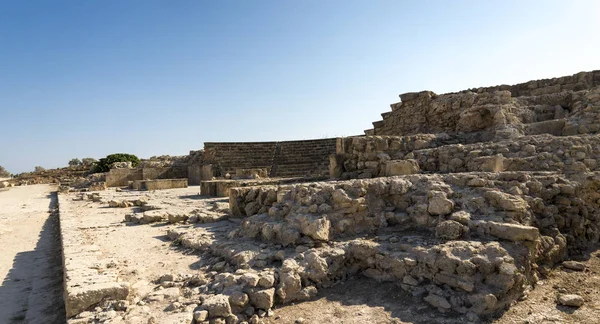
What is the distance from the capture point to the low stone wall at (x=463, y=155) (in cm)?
554

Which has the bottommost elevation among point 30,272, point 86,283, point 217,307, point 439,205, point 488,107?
point 30,272

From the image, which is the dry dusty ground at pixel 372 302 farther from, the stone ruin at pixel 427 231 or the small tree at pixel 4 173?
the small tree at pixel 4 173

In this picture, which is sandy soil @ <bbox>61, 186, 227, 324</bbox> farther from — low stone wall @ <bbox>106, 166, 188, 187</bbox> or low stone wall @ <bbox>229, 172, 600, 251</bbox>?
low stone wall @ <bbox>106, 166, 188, 187</bbox>

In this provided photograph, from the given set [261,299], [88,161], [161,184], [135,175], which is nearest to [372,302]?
[261,299]

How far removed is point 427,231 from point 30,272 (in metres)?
5.53

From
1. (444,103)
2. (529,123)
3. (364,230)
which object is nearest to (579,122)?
(529,123)

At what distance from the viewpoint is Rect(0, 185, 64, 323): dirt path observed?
3.78 metres

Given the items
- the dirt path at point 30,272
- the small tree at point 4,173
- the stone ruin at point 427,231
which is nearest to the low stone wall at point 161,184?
the dirt path at point 30,272

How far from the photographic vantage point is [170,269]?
4250mm

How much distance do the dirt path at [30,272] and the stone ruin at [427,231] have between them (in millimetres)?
1631

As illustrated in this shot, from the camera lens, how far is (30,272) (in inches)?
201

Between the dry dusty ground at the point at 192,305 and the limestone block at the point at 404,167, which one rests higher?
the limestone block at the point at 404,167

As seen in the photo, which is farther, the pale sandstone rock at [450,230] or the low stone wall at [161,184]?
the low stone wall at [161,184]

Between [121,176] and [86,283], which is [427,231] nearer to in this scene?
[86,283]
